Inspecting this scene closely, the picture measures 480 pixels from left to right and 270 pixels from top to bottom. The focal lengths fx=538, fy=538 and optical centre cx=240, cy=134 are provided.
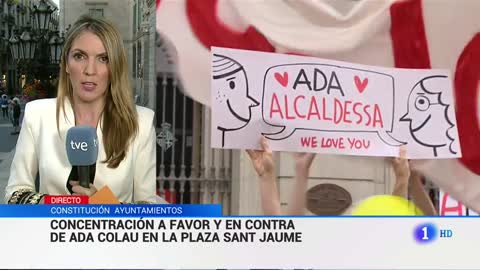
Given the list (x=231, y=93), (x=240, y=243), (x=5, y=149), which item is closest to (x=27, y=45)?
(x=5, y=149)

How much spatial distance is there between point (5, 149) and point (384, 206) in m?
1.59

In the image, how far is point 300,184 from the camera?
2.28 m

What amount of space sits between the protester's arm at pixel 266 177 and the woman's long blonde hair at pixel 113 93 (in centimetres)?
52

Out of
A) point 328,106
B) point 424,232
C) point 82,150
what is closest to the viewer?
point 82,150

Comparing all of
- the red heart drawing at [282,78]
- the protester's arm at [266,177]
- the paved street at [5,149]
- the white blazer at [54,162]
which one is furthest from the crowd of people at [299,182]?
the paved street at [5,149]

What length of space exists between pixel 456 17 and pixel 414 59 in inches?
10.0

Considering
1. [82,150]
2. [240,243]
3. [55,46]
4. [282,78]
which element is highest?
[55,46]

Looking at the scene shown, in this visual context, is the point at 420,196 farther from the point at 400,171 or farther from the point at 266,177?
the point at 266,177

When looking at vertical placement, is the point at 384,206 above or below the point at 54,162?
below

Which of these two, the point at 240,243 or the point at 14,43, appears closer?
the point at 14,43

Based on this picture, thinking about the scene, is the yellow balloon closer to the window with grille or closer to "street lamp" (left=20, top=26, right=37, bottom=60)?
the window with grille

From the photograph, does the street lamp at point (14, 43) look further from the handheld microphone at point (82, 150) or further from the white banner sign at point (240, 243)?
the white banner sign at point (240, 243)

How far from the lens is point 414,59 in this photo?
7.54ft

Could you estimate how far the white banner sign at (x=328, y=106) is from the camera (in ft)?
7.29
